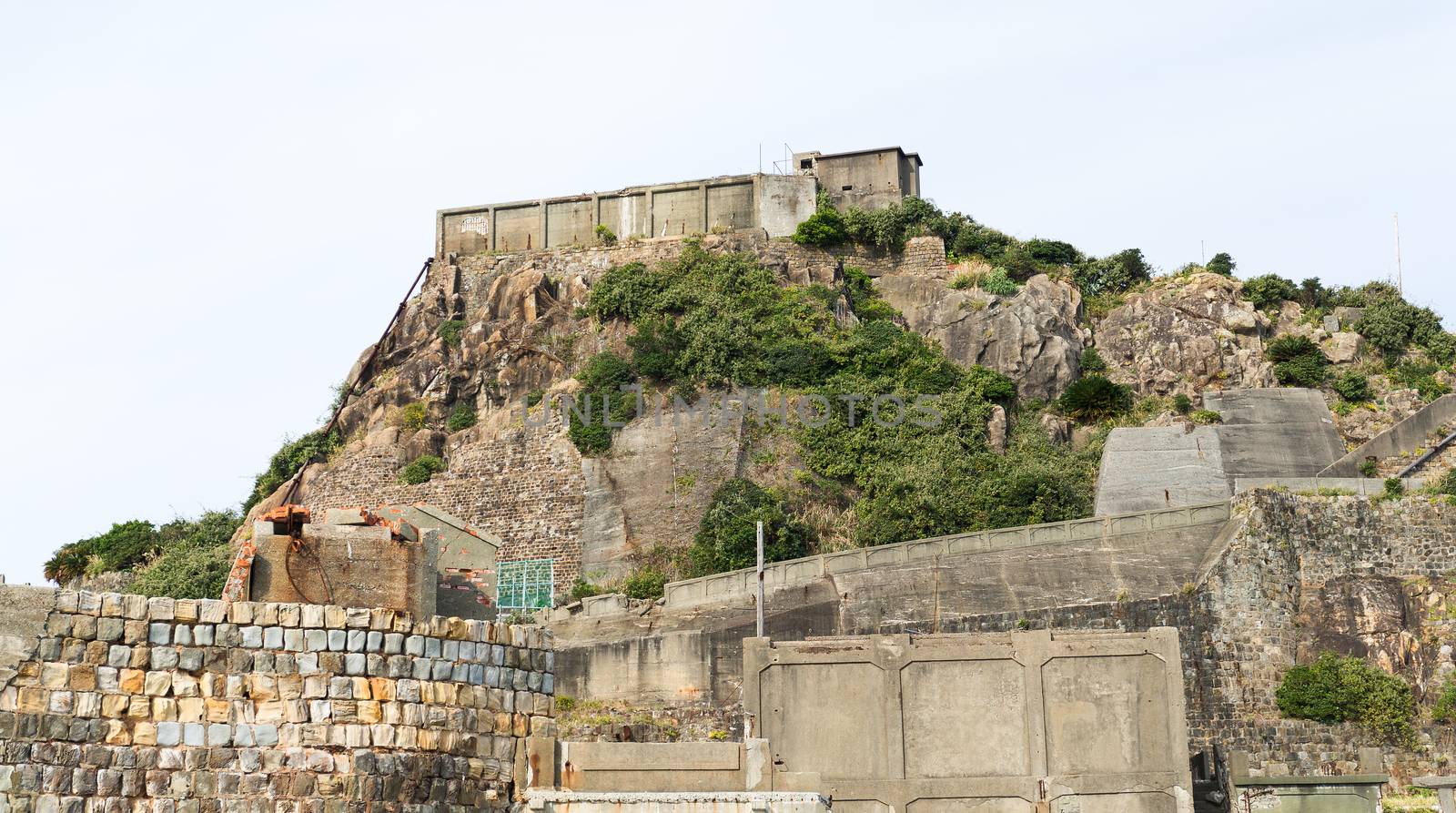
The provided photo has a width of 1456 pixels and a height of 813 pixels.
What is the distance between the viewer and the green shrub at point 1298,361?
48250 mm

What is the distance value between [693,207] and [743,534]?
53.4ft

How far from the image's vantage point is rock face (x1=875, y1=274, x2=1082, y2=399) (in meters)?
49.4

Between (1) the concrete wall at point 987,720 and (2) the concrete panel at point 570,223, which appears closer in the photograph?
(1) the concrete wall at point 987,720

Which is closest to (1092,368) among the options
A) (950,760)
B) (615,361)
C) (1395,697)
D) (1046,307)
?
(1046,307)

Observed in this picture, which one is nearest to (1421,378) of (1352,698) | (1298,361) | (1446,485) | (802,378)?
(1298,361)

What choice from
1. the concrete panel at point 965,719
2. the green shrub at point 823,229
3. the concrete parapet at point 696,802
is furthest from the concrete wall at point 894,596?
the concrete parapet at point 696,802

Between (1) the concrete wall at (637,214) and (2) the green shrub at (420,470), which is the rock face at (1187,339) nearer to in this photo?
(1) the concrete wall at (637,214)

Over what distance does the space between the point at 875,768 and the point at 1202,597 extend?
50.1ft

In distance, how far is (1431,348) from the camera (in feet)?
→ 164

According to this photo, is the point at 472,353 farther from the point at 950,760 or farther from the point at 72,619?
the point at 72,619

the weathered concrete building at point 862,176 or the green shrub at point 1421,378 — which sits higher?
the weathered concrete building at point 862,176

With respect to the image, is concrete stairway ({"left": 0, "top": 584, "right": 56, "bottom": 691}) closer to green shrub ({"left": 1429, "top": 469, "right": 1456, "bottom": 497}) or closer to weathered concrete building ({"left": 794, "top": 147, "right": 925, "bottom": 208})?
green shrub ({"left": 1429, "top": 469, "right": 1456, "bottom": 497})

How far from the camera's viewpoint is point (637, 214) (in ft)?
184

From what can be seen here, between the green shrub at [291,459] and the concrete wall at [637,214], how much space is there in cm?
793
